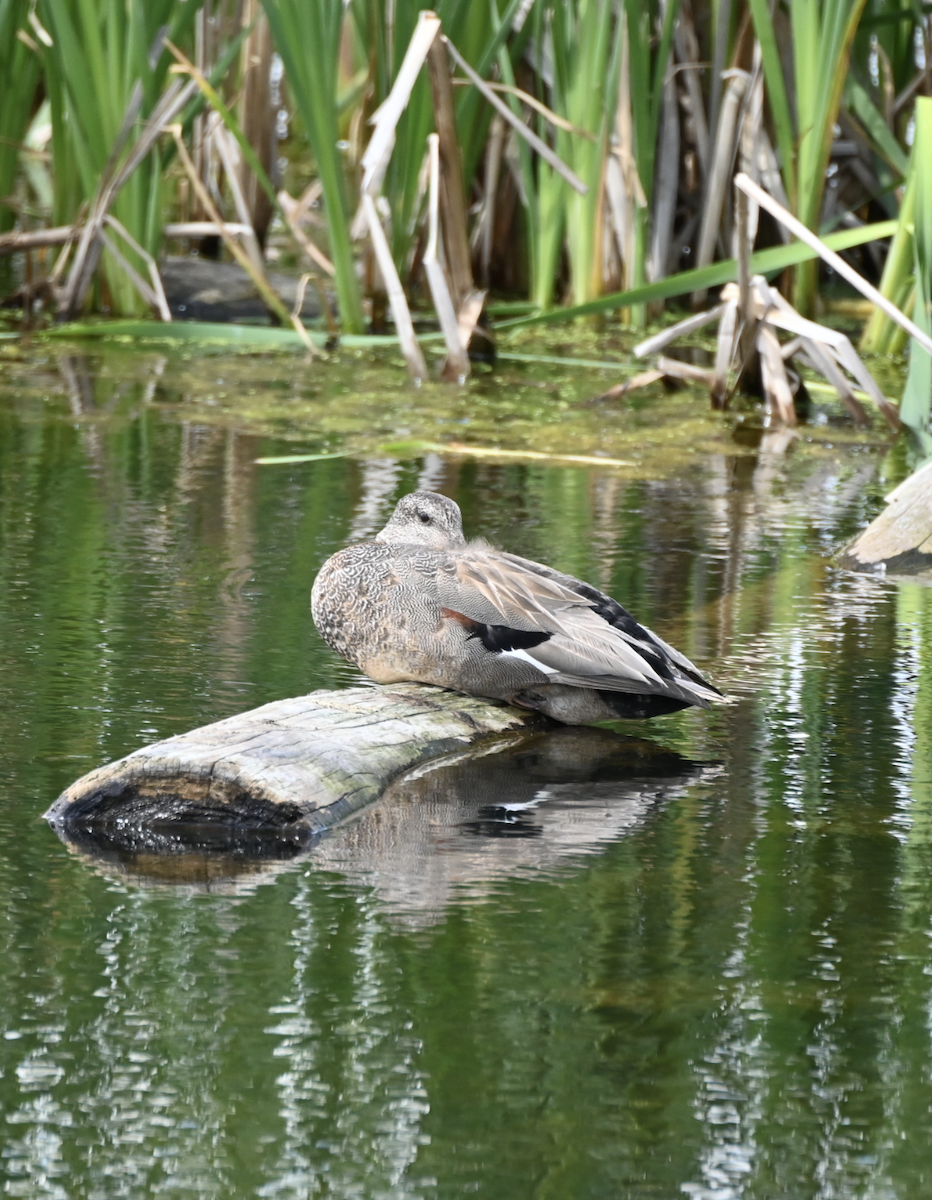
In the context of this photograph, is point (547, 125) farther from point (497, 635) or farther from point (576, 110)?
point (497, 635)

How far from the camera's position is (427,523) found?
13.6 ft

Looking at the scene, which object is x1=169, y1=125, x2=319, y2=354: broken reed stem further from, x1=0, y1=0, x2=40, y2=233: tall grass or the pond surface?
the pond surface

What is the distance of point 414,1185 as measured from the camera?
89.7 inches

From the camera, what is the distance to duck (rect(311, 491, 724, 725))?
3.81m

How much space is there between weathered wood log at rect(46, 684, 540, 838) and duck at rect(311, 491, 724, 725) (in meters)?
0.31

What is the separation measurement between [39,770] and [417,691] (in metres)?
0.77

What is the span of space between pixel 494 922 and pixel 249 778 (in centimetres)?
54

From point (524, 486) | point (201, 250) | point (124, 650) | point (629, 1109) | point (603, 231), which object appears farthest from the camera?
point (201, 250)

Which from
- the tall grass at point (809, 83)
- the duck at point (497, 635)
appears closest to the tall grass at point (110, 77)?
the tall grass at point (809, 83)

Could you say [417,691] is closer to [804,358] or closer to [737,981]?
[737,981]

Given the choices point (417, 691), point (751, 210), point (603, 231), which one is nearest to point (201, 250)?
point (603, 231)

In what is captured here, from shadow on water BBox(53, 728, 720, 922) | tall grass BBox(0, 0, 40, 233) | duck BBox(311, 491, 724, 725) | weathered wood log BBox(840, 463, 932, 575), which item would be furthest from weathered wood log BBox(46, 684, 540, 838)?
tall grass BBox(0, 0, 40, 233)

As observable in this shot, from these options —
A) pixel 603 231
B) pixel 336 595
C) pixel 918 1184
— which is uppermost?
pixel 603 231

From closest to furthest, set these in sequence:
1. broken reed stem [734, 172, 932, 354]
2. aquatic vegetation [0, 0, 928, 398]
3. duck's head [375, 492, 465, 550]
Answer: duck's head [375, 492, 465, 550], broken reed stem [734, 172, 932, 354], aquatic vegetation [0, 0, 928, 398]
